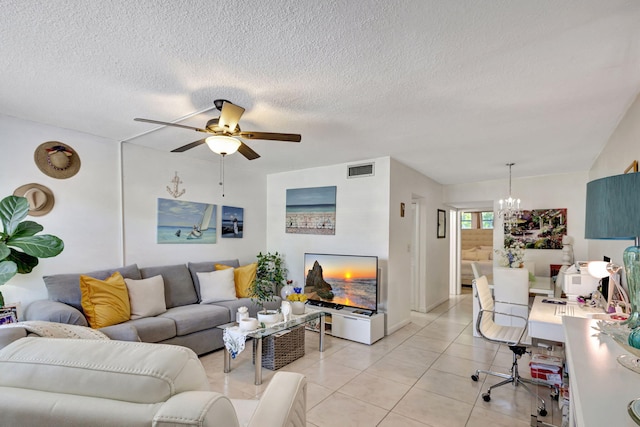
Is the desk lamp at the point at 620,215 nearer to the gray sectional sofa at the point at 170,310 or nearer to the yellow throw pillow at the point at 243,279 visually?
the gray sectional sofa at the point at 170,310

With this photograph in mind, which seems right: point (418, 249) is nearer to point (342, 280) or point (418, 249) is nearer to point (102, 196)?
point (342, 280)

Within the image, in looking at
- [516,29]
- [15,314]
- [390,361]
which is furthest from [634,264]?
[15,314]

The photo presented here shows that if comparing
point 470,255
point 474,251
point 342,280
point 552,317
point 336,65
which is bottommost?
point 470,255

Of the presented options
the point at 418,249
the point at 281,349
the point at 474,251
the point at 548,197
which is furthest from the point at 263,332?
the point at 474,251

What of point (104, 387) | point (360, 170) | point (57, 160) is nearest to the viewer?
point (104, 387)

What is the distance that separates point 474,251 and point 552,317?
6.54m

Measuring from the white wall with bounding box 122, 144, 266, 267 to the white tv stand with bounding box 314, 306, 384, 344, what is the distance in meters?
1.81

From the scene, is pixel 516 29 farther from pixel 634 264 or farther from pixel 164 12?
pixel 164 12

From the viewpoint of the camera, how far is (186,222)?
4289 mm

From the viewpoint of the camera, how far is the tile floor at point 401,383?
7.77 ft

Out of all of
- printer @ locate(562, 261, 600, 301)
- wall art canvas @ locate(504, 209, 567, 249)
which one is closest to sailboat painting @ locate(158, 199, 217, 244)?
printer @ locate(562, 261, 600, 301)

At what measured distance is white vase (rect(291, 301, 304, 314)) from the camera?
3.57 m

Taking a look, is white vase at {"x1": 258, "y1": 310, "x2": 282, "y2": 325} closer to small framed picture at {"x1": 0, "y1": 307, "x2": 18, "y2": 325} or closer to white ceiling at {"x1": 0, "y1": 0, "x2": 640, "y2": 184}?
white ceiling at {"x1": 0, "y1": 0, "x2": 640, "y2": 184}

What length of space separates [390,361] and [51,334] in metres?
2.97
